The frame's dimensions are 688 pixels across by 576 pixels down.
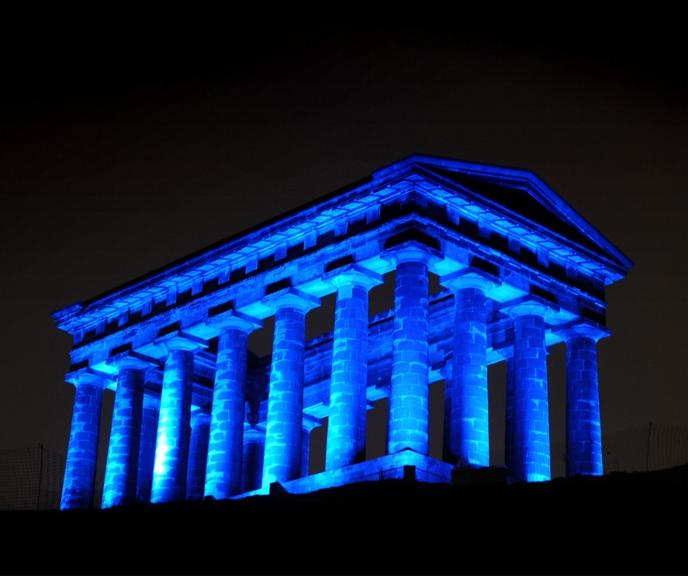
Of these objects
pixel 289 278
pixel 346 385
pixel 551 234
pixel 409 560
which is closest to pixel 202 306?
pixel 289 278

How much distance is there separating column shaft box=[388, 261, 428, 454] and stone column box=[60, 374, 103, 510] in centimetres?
2501

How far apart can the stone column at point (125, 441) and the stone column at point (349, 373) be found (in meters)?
17.0

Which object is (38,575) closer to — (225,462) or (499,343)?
(225,462)

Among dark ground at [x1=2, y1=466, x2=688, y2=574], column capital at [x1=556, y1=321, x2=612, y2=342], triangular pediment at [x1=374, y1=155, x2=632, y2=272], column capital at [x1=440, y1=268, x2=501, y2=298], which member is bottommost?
dark ground at [x1=2, y1=466, x2=688, y2=574]

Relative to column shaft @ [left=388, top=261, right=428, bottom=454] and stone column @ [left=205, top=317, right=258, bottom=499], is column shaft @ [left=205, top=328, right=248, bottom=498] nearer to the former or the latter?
stone column @ [left=205, top=317, right=258, bottom=499]

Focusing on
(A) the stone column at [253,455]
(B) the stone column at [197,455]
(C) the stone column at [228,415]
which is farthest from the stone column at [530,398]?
(A) the stone column at [253,455]

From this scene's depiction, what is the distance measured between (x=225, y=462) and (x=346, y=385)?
9717 mm

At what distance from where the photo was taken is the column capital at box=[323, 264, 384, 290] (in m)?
71.3

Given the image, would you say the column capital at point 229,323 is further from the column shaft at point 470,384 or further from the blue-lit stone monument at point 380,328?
the column shaft at point 470,384

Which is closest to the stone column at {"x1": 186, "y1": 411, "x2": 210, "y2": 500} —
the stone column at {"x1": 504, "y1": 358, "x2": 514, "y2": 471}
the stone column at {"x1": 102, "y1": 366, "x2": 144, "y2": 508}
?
the stone column at {"x1": 102, "y1": 366, "x2": 144, "y2": 508}

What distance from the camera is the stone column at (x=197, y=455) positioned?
8850 centimetres

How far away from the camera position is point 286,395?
72438mm

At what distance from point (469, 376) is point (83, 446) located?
88.4 ft

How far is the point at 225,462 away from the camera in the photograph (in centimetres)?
7500
